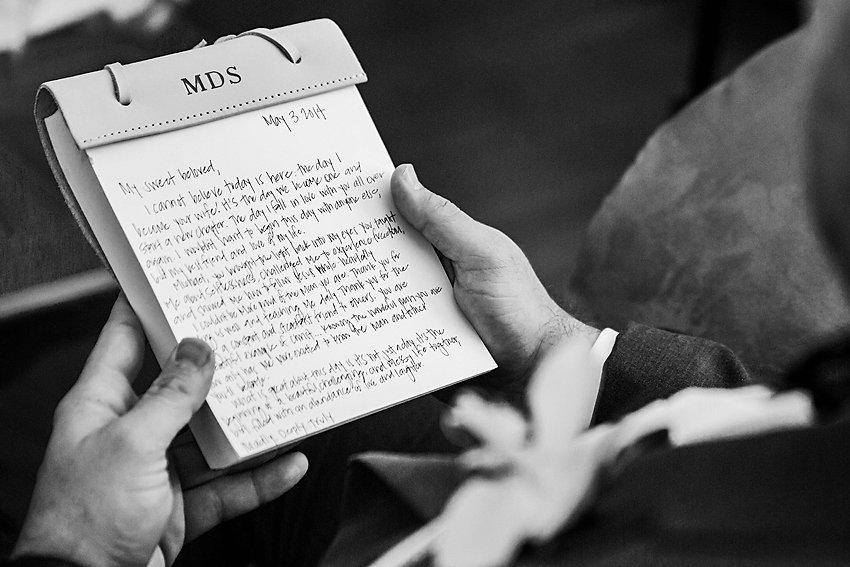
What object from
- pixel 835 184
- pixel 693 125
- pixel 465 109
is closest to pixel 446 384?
pixel 835 184

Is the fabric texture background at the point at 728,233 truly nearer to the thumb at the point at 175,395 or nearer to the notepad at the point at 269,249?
the notepad at the point at 269,249

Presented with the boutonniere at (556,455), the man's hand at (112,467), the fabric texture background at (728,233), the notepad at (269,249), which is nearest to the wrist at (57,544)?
the man's hand at (112,467)

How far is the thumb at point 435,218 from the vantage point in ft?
2.23

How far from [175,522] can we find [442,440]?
0.28 metres

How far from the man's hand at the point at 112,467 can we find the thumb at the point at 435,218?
0.20 m

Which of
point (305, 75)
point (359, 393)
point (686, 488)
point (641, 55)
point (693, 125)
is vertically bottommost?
point (686, 488)

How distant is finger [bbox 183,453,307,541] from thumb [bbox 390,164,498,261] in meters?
0.22

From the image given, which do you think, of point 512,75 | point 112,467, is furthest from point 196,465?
point 512,75

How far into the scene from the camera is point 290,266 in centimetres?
65

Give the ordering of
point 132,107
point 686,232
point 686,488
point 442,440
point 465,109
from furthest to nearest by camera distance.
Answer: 1. point 465,109
2. point 686,232
3. point 442,440
4. point 132,107
5. point 686,488

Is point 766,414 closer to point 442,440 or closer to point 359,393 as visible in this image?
point 359,393

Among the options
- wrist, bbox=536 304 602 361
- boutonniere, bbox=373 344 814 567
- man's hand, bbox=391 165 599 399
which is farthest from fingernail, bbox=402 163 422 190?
boutonniere, bbox=373 344 814 567

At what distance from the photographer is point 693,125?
1.04m

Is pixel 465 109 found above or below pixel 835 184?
above
